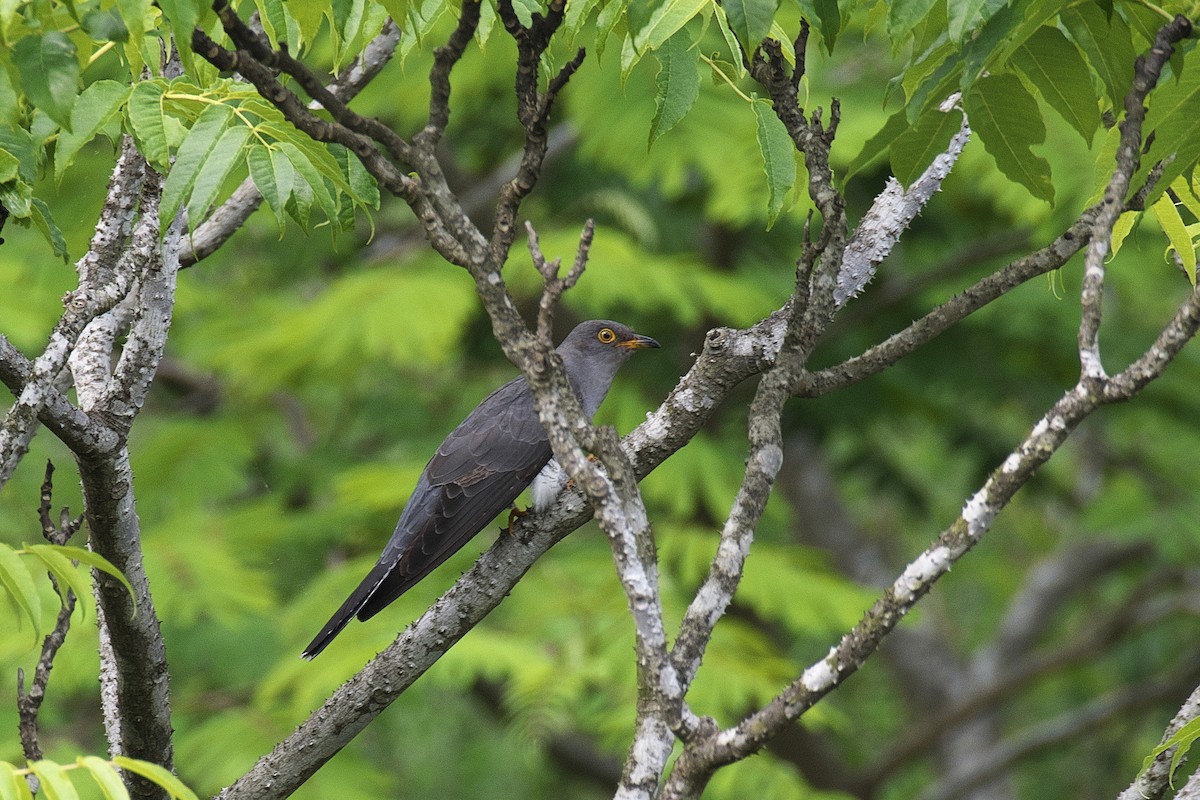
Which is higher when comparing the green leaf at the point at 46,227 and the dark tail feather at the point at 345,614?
the green leaf at the point at 46,227

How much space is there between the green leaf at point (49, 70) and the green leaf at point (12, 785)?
114cm

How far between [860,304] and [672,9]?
814cm

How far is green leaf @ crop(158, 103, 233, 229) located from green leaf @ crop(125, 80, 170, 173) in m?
0.05

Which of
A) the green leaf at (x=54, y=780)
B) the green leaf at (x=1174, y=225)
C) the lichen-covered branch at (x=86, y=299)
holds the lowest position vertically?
the green leaf at (x=54, y=780)

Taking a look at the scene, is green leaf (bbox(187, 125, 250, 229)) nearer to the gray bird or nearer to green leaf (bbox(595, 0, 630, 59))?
green leaf (bbox(595, 0, 630, 59))

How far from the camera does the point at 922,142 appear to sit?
2.88 meters

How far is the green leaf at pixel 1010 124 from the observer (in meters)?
2.71

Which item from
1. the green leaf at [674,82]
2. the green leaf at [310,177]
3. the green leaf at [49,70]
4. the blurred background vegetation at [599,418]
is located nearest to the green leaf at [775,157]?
the green leaf at [674,82]

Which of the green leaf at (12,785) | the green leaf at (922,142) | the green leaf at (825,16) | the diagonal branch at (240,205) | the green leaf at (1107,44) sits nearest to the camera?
the green leaf at (12,785)

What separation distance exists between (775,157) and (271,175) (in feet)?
3.92

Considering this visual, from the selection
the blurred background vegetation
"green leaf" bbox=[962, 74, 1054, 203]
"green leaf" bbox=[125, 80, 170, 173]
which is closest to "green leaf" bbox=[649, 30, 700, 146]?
"green leaf" bbox=[962, 74, 1054, 203]

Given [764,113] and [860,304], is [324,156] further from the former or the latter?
[860,304]

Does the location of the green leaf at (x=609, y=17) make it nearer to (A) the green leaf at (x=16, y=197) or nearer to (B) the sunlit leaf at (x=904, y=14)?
(B) the sunlit leaf at (x=904, y=14)

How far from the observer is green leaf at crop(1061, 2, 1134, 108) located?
252cm
